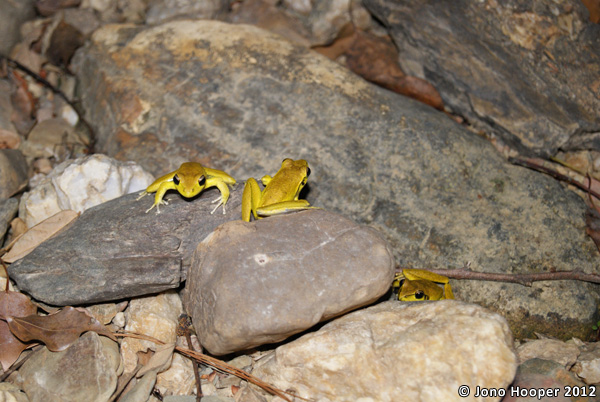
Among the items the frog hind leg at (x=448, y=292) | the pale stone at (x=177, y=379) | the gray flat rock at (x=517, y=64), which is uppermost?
the gray flat rock at (x=517, y=64)

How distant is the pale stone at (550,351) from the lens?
394cm

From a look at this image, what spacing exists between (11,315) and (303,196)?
9.47ft

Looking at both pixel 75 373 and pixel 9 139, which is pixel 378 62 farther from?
pixel 75 373

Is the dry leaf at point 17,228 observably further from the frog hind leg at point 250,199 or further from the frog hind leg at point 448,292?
the frog hind leg at point 448,292

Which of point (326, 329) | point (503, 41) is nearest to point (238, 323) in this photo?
point (326, 329)

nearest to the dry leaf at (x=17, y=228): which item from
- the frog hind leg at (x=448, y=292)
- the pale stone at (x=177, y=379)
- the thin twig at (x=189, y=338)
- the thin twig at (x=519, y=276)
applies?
the thin twig at (x=189, y=338)

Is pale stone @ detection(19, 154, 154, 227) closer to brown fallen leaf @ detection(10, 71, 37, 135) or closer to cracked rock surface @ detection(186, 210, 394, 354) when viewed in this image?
cracked rock surface @ detection(186, 210, 394, 354)

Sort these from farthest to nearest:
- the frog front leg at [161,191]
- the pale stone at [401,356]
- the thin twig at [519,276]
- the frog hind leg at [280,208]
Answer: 1. the thin twig at [519,276]
2. the frog front leg at [161,191]
3. the frog hind leg at [280,208]
4. the pale stone at [401,356]

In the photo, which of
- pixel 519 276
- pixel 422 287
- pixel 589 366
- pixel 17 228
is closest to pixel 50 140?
pixel 17 228

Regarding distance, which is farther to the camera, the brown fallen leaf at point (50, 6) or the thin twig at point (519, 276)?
the brown fallen leaf at point (50, 6)

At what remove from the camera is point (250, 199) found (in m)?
4.13

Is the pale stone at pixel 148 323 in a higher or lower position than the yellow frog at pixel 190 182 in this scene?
lower

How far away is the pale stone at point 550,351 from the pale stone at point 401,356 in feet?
3.35

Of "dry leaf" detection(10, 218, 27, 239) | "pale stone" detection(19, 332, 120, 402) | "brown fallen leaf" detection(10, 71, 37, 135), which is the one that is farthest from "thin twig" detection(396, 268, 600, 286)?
"brown fallen leaf" detection(10, 71, 37, 135)
